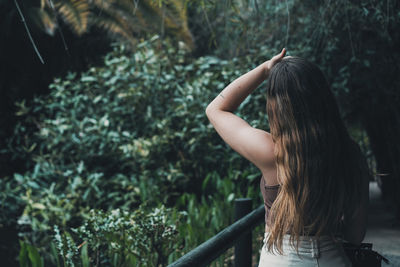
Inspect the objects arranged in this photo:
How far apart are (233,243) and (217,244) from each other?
21 cm

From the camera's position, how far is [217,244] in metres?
1.55

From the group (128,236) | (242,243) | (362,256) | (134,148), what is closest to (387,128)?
(134,148)

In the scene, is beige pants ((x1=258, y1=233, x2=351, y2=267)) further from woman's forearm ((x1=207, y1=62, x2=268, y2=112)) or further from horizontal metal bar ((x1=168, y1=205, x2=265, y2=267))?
woman's forearm ((x1=207, y1=62, x2=268, y2=112))

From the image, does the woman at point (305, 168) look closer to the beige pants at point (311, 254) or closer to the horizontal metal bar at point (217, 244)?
the beige pants at point (311, 254)

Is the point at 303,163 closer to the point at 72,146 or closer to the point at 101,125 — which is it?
the point at 101,125

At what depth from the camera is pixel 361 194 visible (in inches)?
50.2

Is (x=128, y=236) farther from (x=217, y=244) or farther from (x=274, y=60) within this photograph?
(x=274, y=60)

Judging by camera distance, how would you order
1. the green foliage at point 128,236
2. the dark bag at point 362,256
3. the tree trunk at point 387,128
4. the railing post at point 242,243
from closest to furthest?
the dark bag at point 362,256, the railing post at point 242,243, the green foliage at point 128,236, the tree trunk at point 387,128

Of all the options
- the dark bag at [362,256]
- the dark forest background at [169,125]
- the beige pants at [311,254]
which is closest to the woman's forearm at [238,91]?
the beige pants at [311,254]

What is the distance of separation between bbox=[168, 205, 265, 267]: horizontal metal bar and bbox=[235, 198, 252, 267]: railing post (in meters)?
0.10

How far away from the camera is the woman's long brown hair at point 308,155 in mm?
1205

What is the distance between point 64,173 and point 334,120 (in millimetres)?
3564

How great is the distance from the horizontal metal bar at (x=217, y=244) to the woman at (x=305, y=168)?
0.21 m

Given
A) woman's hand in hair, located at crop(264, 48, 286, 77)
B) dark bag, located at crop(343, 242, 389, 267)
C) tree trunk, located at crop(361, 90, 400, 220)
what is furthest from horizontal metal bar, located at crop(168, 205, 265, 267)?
tree trunk, located at crop(361, 90, 400, 220)
